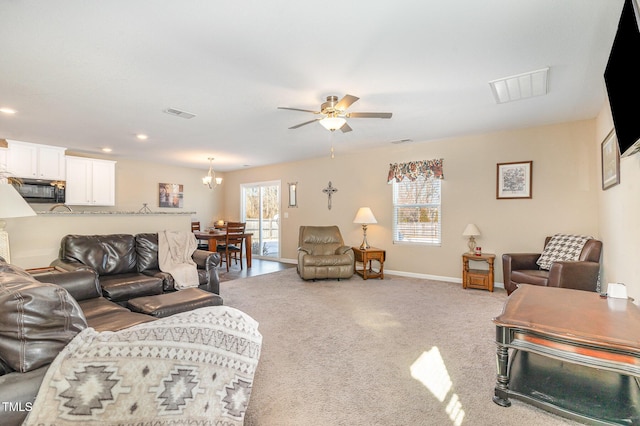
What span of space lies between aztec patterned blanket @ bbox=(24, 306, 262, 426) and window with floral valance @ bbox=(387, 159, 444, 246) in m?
4.54

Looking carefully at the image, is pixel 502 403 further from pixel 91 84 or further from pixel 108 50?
pixel 91 84

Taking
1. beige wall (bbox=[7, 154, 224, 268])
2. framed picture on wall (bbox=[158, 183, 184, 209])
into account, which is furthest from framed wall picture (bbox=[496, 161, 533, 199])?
framed picture on wall (bbox=[158, 183, 184, 209])

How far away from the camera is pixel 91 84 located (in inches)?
114

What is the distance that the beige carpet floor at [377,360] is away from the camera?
1714mm

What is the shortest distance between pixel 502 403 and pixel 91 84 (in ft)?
13.9

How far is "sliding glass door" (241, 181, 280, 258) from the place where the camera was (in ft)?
25.3

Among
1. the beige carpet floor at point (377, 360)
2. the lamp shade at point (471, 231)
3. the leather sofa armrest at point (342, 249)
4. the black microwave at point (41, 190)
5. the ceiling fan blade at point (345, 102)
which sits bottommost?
the beige carpet floor at point (377, 360)

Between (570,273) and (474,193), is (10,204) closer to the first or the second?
(570,273)

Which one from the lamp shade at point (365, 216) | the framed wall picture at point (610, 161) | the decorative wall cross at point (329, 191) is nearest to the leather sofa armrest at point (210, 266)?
the lamp shade at point (365, 216)

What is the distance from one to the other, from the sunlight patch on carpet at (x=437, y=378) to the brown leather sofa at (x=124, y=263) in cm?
276

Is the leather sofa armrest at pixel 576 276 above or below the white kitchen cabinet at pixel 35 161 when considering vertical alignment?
below

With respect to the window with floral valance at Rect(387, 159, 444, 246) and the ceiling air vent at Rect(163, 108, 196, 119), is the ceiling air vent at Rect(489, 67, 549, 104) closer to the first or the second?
the window with floral valance at Rect(387, 159, 444, 246)

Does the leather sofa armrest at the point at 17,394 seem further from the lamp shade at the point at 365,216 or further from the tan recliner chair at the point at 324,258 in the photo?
the lamp shade at the point at 365,216

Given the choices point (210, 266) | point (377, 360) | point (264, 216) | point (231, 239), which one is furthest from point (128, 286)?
point (264, 216)
